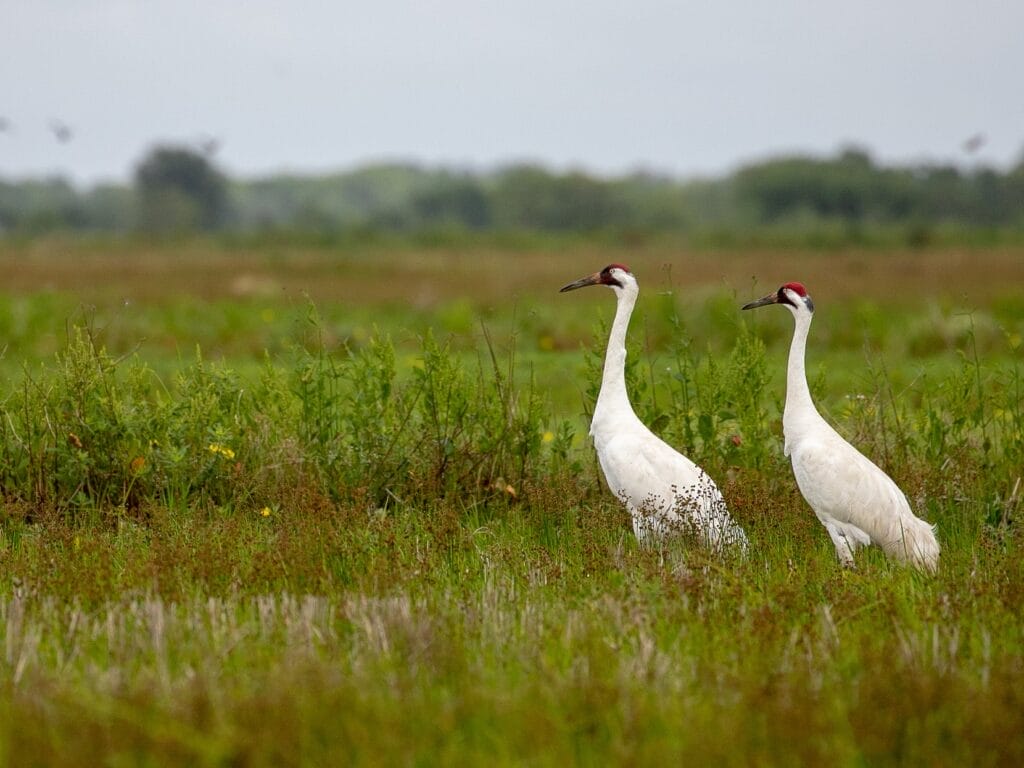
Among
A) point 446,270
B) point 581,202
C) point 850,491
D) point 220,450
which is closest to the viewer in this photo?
point 850,491

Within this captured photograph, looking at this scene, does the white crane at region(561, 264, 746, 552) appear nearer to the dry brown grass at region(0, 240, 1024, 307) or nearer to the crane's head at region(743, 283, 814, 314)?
the crane's head at region(743, 283, 814, 314)

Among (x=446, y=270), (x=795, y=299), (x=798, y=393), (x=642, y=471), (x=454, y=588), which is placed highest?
(x=795, y=299)

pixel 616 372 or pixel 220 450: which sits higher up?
pixel 616 372

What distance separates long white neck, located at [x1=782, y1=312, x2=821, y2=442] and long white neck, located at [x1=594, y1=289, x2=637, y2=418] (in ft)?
3.51

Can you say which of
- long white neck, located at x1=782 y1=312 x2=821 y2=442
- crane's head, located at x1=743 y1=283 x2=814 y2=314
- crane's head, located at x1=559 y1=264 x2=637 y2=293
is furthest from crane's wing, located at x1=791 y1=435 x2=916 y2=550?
crane's head, located at x1=559 y1=264 x2=637 y2=293

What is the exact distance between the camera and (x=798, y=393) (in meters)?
8.02

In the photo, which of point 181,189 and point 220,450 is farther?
point 181,189

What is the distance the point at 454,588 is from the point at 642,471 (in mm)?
1975

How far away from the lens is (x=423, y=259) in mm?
45688

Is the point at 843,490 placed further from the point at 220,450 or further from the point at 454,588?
the point at 220,450

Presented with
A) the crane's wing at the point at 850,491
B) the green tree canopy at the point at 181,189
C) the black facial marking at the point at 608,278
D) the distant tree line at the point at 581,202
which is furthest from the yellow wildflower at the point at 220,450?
the green tree canopy at the point at 181,189

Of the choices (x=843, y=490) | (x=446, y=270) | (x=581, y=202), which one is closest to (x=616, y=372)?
(x=843, y=490)

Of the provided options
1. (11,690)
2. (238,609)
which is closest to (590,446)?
(238,609)

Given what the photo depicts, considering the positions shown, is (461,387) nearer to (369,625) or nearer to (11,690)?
(369,625)
